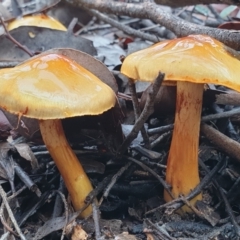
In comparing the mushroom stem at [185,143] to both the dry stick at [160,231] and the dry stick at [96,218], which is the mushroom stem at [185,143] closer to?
the dry stick at [160,231]

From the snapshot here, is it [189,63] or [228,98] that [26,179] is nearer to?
[189,63]

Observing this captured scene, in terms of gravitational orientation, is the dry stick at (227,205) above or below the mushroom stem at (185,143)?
below

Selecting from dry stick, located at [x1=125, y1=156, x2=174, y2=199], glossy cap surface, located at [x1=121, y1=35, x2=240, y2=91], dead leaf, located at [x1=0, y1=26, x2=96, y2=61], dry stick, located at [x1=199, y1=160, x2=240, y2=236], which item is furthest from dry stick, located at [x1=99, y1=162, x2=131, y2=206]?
dead leaf, located at [x1=0, y1=26, x2=96, y2=61]

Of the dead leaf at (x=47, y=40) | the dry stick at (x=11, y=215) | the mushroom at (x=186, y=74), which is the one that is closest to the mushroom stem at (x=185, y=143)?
the mushroom at (x=186, y=74)

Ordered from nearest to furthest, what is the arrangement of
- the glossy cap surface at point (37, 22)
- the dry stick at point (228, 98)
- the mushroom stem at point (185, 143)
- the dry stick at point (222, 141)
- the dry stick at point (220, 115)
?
the mushroom stem at point (185, 143) → the dry stick at point (222, 141) → the dry stick at point (220, 115) → the dry stick at point (228, 98) → the glossy cap surface at point (37, 22)

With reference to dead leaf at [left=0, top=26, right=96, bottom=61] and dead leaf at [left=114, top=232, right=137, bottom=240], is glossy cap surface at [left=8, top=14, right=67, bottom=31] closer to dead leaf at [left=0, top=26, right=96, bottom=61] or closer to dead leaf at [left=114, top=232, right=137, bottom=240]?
dead leaf at [left=0, top=26, right=96, bottom=61]
